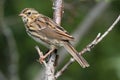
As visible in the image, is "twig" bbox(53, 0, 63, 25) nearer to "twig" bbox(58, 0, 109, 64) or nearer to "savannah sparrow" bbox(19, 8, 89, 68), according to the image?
"savannah sparrow" bbox(19, 8, 89, 68)

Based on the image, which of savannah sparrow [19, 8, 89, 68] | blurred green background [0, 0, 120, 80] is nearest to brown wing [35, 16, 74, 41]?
savannah sparrow [19, 8, 89, 68]

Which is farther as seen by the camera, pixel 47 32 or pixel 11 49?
pixel 11 49

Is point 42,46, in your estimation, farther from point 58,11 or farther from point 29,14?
point 58,11

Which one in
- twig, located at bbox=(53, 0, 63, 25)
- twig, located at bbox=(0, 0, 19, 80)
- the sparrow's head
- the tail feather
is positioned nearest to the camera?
the tail feather

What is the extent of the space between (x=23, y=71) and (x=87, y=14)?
45.5 inches

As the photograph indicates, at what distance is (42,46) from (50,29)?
105 inches

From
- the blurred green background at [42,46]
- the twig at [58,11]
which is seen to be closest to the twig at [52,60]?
the twig at [58,11]

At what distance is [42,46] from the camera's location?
9516mm

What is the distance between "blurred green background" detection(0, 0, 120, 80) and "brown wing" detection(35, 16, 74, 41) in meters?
2.10

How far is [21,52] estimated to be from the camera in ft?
31.8

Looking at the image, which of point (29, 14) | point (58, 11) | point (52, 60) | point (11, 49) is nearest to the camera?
point (52, 60)

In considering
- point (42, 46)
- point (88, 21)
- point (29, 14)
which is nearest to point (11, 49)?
point (42, 46)

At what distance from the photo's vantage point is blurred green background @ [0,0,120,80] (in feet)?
30.4

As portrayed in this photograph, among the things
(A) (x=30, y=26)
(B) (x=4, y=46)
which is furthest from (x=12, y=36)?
(A) (x=30, y=26)
